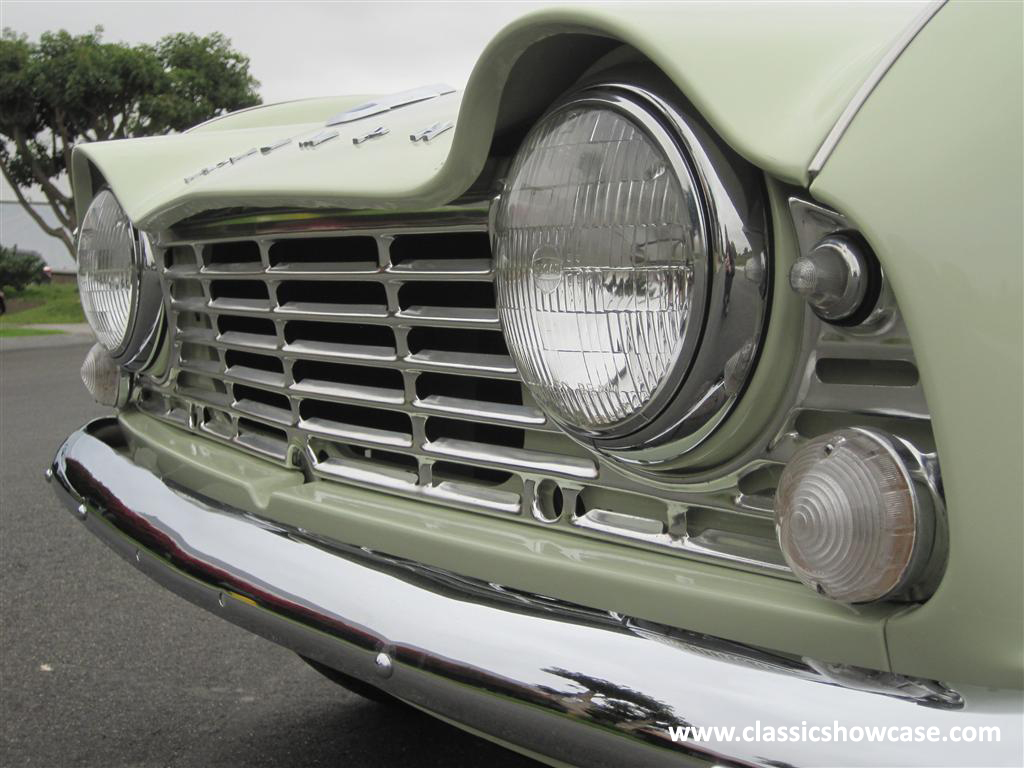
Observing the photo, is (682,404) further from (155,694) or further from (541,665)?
(155,694)

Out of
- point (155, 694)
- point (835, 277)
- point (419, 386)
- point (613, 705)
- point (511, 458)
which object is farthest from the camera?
point (155, 694)

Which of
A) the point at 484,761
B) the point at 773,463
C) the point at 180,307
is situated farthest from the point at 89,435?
the point at 773,463

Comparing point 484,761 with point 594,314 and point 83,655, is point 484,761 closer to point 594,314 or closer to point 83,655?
point 83,655

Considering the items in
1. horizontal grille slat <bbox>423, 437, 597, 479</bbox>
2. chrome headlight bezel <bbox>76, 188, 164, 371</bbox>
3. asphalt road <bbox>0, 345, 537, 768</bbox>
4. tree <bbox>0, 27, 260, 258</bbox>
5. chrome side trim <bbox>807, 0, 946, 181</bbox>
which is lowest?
asphalt road <bbox>0, 345, 537, 768</bbox>

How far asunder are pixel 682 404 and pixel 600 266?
0.16 m

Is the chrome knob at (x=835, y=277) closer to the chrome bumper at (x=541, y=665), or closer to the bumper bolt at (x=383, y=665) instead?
the chrome bumper at (x=541, y=665)

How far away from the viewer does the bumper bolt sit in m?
1.18

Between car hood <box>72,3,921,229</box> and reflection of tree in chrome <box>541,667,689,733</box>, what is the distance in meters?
0.50

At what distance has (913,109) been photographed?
0.86 m

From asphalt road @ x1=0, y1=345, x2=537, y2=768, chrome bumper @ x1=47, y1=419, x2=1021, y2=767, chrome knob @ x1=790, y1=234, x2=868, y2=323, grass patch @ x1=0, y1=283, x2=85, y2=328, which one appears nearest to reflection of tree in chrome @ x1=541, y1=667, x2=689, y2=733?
chrome bumper @ x1=47, y1=419, x2=1021, y2=767

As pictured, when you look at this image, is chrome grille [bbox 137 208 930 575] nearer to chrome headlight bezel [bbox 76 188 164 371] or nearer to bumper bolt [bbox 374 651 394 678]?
chrome headlight bezel [bbox 76 188 164 371]

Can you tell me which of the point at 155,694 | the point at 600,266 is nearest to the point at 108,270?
the point at 155,694

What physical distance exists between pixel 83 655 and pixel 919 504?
2277mm

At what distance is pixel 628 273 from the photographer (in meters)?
1.02
